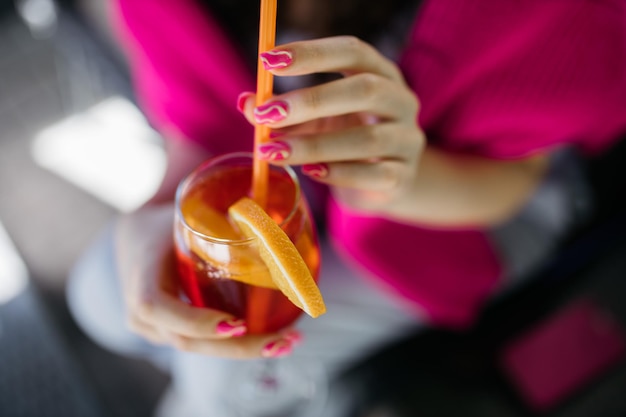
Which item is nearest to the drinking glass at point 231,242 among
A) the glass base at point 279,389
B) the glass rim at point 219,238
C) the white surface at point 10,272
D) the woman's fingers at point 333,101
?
the glass rim at point 219,238

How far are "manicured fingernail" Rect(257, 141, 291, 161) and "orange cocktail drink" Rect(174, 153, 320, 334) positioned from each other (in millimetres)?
64

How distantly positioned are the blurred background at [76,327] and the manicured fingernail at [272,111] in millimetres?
756

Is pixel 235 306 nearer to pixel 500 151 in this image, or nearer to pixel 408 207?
pixel 408 207

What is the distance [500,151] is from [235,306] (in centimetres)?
46

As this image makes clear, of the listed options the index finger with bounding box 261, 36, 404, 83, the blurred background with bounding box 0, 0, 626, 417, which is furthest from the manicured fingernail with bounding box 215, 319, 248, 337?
the blurred background with bounding box 0, 0, 626, 417

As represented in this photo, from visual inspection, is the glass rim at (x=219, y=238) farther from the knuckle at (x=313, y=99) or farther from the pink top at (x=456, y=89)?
the pink top at (x=456, y=89)

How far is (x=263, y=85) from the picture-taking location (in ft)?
1.52

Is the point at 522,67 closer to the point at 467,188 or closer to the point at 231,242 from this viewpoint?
the point at 467,188

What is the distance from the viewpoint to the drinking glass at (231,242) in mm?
524

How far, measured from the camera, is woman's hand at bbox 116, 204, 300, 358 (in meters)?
0.54

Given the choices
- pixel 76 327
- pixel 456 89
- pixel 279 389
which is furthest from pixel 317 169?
pixel 76 327

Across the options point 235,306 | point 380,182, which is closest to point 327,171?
point 380,182

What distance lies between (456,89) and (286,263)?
404 mm

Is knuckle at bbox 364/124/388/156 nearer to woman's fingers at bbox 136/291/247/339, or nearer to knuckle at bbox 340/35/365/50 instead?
knuckle at bbox 340/35/365/50
